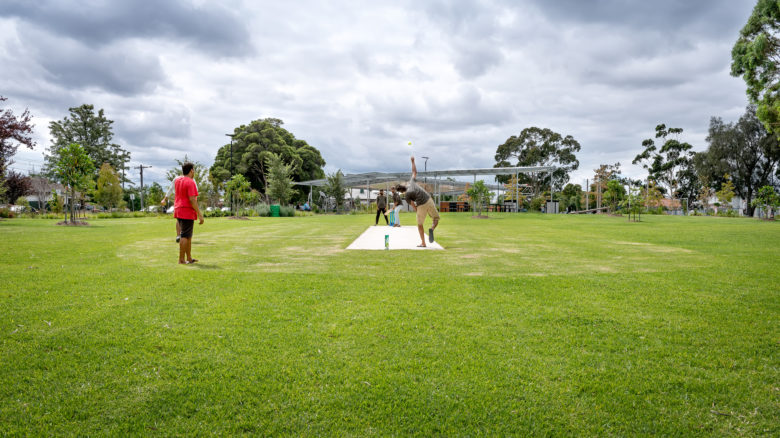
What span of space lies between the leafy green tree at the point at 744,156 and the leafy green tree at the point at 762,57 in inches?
1384

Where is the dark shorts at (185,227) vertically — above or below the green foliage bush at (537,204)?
below

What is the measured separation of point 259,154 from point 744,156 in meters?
59.4

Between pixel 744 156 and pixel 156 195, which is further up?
pixel 744 156

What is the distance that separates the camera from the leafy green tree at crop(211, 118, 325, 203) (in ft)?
176

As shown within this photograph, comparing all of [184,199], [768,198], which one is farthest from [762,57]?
[184,199]

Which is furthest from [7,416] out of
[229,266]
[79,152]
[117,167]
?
[117,167]

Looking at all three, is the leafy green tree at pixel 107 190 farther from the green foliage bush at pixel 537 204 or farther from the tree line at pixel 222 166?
the green foliage bush at pixel 537 204

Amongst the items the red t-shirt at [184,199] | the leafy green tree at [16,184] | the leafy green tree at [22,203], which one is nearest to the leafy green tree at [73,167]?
the leafy green tree at [16,184]

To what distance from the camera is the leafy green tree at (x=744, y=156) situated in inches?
1924

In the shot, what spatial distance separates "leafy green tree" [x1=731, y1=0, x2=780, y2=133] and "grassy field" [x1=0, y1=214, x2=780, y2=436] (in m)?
20.1

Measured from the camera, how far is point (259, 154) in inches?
2056

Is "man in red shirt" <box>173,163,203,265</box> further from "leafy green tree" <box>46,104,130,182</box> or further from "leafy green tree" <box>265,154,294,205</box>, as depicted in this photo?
"leafy green tree" <box>46,104,130,182</box>

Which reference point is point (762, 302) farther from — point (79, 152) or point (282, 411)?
point (79, 152)

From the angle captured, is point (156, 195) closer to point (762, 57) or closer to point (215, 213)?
point (215, 213)
